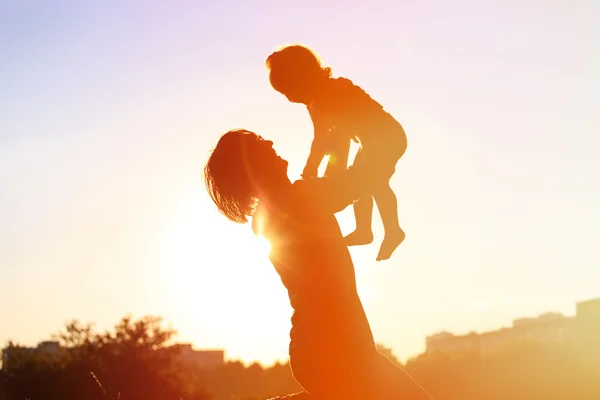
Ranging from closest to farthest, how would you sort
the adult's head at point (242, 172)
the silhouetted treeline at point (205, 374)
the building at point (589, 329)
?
the adult's head at point (242, 172)
the silhouetted treeline at point (205, 374)
the building at point (589, 329)

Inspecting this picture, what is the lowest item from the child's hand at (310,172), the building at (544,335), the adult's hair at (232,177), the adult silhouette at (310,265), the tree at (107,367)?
the adult silhouette at (310,265)

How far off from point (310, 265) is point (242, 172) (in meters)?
0.62

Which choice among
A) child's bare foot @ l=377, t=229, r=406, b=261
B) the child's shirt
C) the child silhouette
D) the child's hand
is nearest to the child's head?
the child silhouette

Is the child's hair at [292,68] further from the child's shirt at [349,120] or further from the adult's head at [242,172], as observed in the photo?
the adult's head at [242,172]

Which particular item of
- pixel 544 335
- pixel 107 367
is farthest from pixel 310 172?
pixel 544 335

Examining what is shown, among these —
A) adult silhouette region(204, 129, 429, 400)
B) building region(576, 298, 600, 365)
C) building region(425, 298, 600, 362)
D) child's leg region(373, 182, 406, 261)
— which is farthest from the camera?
building region(425, 298, 600, 362)

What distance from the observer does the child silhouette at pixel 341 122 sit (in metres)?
5.32

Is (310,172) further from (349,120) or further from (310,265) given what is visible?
(310,265)

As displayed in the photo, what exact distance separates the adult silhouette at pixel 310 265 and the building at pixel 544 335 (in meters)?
77.1

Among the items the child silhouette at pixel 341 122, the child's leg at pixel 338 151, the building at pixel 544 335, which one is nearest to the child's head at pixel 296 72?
the child silhouette at pixel 341 122

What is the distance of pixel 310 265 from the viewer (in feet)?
12.1

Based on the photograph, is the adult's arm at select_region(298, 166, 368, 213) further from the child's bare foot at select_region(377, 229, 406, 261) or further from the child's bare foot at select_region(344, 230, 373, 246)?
the child's bare foot at select_region(377, 229, 406, 261)

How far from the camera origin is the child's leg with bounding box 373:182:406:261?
18.4 ft

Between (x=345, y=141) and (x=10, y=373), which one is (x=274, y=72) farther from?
(x=10, y=373)
